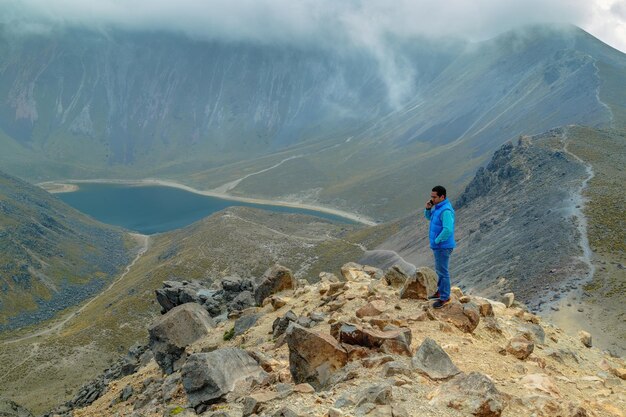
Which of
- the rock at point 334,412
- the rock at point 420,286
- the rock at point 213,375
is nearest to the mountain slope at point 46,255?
the rock at point 213,375

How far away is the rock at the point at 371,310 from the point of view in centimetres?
1723

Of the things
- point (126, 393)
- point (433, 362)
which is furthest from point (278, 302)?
point (433, 362)

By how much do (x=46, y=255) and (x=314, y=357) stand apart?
109343mm

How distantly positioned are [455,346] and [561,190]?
201ft

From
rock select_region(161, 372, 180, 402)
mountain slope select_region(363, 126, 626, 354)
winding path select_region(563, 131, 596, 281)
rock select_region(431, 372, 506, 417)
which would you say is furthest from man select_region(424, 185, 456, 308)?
winding path select_region(563, 131, 596, 281)

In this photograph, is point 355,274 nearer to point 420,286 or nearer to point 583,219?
point 420,286

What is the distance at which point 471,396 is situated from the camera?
37.7 feet

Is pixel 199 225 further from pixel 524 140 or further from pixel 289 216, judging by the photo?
pixel 524 140

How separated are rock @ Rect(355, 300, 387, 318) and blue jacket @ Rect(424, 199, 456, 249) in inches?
111

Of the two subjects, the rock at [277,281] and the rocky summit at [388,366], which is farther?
the rock at [277,281]

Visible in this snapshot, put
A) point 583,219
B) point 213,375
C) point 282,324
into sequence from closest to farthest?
point 213,375
point 282,324
point 583,219

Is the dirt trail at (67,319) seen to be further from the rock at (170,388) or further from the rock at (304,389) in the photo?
the rock at (304,389)

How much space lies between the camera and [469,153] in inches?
7648

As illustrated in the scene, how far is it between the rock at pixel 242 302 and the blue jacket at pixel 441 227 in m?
15.7
